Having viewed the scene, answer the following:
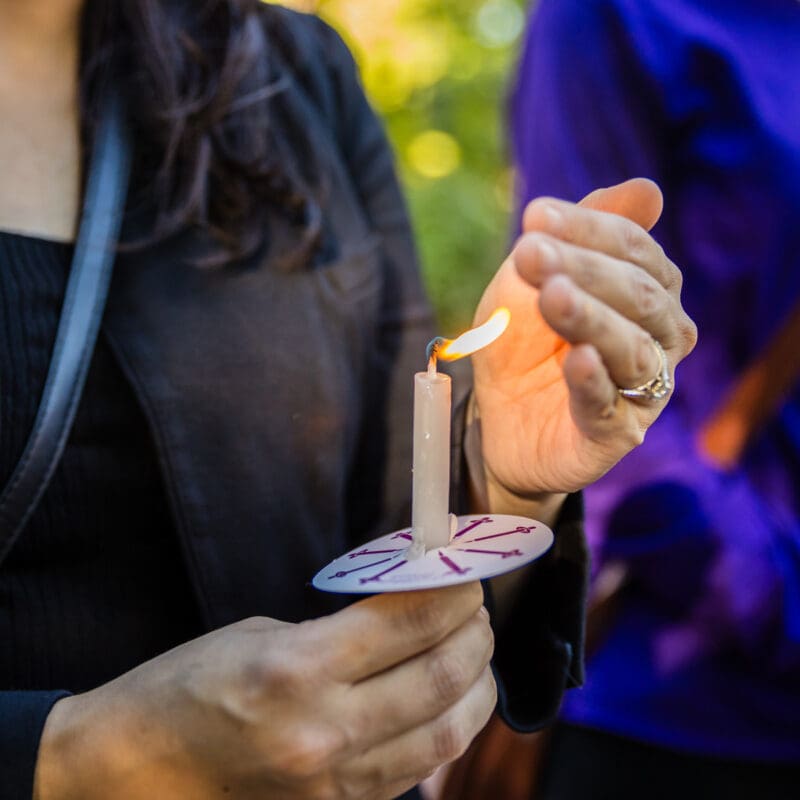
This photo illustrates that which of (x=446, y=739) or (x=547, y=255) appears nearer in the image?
(x=547, y=255)

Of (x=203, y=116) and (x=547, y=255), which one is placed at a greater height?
(x=203, y=116)

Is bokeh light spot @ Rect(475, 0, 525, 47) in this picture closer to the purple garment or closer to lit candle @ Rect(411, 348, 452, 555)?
the purple garment

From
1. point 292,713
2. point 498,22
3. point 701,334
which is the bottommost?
point 292,713

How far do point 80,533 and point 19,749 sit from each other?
0.98 ft

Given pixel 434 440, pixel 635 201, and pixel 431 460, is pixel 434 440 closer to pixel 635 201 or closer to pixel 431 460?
pixel 431 460

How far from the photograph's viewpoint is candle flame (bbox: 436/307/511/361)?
74 cm

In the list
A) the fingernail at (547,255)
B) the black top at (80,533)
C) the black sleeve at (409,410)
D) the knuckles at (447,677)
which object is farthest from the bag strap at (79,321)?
the fingernail at (547,255)

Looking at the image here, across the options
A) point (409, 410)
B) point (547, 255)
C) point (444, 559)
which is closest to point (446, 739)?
point (444, 559)

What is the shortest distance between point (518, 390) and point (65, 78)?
839 millimetres

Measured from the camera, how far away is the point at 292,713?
745mm

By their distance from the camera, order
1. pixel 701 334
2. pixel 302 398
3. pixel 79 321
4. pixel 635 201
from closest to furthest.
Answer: pixel 635 201, pixel 79 321, pixel 302 398, pixel 701 334

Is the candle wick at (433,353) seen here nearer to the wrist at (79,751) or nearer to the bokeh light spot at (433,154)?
the wrist at (79,751)

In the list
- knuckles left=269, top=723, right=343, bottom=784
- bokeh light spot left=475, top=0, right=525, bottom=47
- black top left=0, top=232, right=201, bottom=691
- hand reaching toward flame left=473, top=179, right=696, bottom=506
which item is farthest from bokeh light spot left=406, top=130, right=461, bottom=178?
knuckles left=269, top=723, right=343, bottom=784

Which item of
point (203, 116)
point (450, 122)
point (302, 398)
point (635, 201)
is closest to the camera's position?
point (635, 201)
